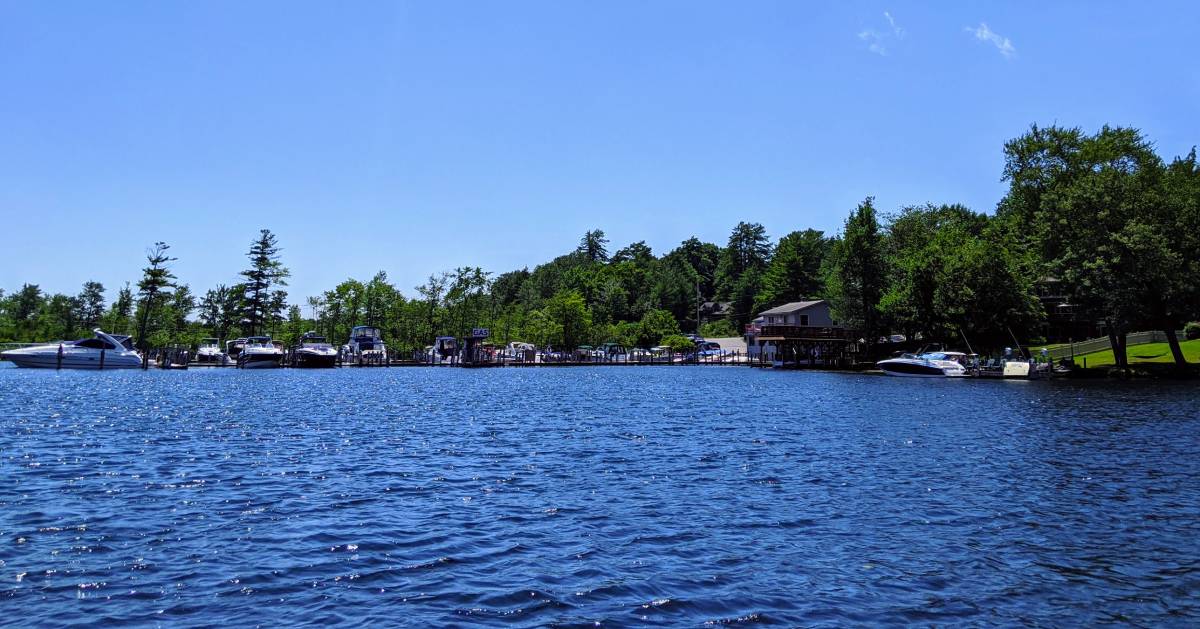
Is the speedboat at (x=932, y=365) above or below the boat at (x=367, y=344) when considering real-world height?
below

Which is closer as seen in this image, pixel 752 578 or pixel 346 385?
pixel 752 578

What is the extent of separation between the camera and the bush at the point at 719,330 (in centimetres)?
14812

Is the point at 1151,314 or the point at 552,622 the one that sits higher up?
the point at 1151,314

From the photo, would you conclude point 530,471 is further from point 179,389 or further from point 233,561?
point 179,389

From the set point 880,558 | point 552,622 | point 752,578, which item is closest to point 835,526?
point 880,558

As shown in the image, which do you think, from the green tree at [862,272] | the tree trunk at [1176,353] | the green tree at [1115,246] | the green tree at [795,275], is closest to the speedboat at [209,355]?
the green tree at [862,272]

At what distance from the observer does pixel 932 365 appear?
69.9 m

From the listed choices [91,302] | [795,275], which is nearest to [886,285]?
[795,275]

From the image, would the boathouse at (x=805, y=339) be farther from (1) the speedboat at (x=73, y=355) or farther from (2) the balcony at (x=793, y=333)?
(1) the speedboat at (x=73, y=355)

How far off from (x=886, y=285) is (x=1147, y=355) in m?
26.8

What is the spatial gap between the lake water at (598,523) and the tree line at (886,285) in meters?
31.8

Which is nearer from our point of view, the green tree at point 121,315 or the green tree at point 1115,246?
the green tree at point 1115,246

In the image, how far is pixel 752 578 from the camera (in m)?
11.5

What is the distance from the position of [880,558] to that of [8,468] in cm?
2221
